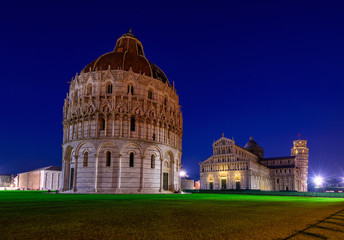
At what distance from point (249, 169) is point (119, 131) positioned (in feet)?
230

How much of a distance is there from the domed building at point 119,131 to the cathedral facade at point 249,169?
57924mm

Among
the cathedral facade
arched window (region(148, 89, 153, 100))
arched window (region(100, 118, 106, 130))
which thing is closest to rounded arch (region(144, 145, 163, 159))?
arched window (region(100, 118, 106, 130))

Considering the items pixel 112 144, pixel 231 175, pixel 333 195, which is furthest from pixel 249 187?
pixel 112 144

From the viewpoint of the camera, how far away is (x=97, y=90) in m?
46.4

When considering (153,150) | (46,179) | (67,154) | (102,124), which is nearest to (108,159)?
(102,124)

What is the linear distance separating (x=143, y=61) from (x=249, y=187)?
221 feet

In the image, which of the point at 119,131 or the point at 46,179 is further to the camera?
the point at 46,179

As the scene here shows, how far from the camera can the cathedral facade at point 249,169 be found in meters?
104

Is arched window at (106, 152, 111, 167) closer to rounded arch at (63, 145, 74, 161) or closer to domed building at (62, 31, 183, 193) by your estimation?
domed building at (62, 31, 183, 193)

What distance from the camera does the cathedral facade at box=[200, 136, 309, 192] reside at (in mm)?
103969

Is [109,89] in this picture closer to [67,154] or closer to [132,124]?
[132,124]

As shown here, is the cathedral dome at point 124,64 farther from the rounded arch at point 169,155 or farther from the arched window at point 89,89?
the rounded arch at point 169,155

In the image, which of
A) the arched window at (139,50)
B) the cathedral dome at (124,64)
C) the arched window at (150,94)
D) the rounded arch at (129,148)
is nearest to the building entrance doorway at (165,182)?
the rounded arch at (129,148)

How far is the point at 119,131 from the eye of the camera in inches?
1719
